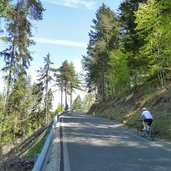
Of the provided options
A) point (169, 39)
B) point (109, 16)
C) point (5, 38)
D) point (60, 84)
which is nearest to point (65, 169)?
point (5, 38)

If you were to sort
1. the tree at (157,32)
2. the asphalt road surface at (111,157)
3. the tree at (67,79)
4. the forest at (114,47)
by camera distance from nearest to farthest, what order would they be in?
the asphalt road surface at (111,157), the forest at (114,47), the tree at (157,32), the tree at (67,79)

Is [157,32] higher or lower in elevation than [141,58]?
higher

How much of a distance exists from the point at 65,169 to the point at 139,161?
2631 millimetres

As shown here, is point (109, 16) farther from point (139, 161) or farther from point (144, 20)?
point (139, 161)

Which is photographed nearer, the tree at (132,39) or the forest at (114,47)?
the forest at (114,47)

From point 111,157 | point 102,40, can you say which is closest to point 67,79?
point 102,40

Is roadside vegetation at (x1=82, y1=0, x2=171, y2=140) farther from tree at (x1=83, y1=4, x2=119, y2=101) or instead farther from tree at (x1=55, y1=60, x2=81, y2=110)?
tree at (x1=55, y1=60, x2=81, y2=110)

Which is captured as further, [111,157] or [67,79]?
[67,79]

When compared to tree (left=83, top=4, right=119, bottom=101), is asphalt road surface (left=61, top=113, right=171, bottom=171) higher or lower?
lower

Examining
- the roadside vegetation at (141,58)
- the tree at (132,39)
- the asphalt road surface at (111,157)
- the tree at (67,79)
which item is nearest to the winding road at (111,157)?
the asphalt road surface at (111,157)

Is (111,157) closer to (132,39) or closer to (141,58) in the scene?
(141,58)

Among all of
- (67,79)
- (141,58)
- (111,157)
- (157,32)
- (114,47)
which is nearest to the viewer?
(111,157)

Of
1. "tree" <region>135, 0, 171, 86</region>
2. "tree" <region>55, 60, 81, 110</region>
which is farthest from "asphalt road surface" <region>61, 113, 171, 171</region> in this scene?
"tree" <region>55, 60, 81, 110</region>

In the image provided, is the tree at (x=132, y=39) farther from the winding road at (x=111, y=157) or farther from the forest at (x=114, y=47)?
the winding road at (x=111, y=157)
